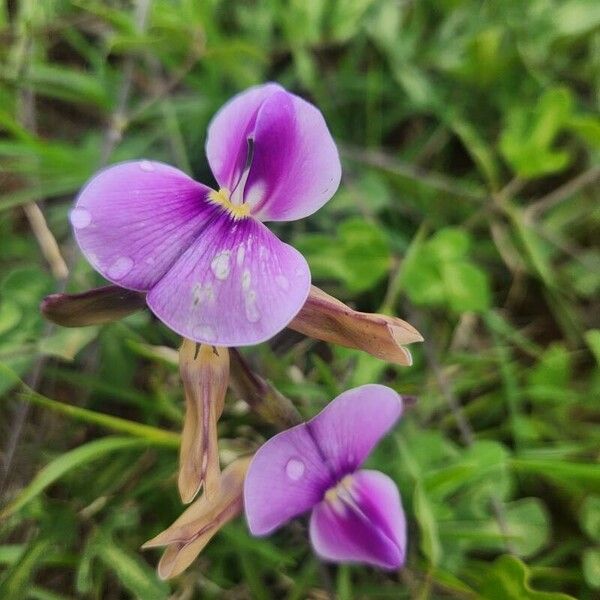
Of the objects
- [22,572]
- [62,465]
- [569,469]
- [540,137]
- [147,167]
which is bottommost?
[22,572]

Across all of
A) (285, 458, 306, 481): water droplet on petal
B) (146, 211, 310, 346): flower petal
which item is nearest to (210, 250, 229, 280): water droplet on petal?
(146, 211, 310, 346): flower petal

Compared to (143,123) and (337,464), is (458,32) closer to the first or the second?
(143,123)

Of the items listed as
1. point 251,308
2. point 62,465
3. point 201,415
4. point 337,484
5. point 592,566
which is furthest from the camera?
point 592,566

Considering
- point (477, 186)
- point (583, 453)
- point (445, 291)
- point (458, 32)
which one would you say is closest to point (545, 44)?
point (458, 32)

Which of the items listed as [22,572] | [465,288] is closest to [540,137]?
[465,288]

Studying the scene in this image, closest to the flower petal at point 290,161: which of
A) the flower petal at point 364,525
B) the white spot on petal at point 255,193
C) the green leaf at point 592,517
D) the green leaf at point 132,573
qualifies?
the white spot on petal at point 255,193

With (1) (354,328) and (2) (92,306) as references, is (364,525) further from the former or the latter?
(2) (92,306)
